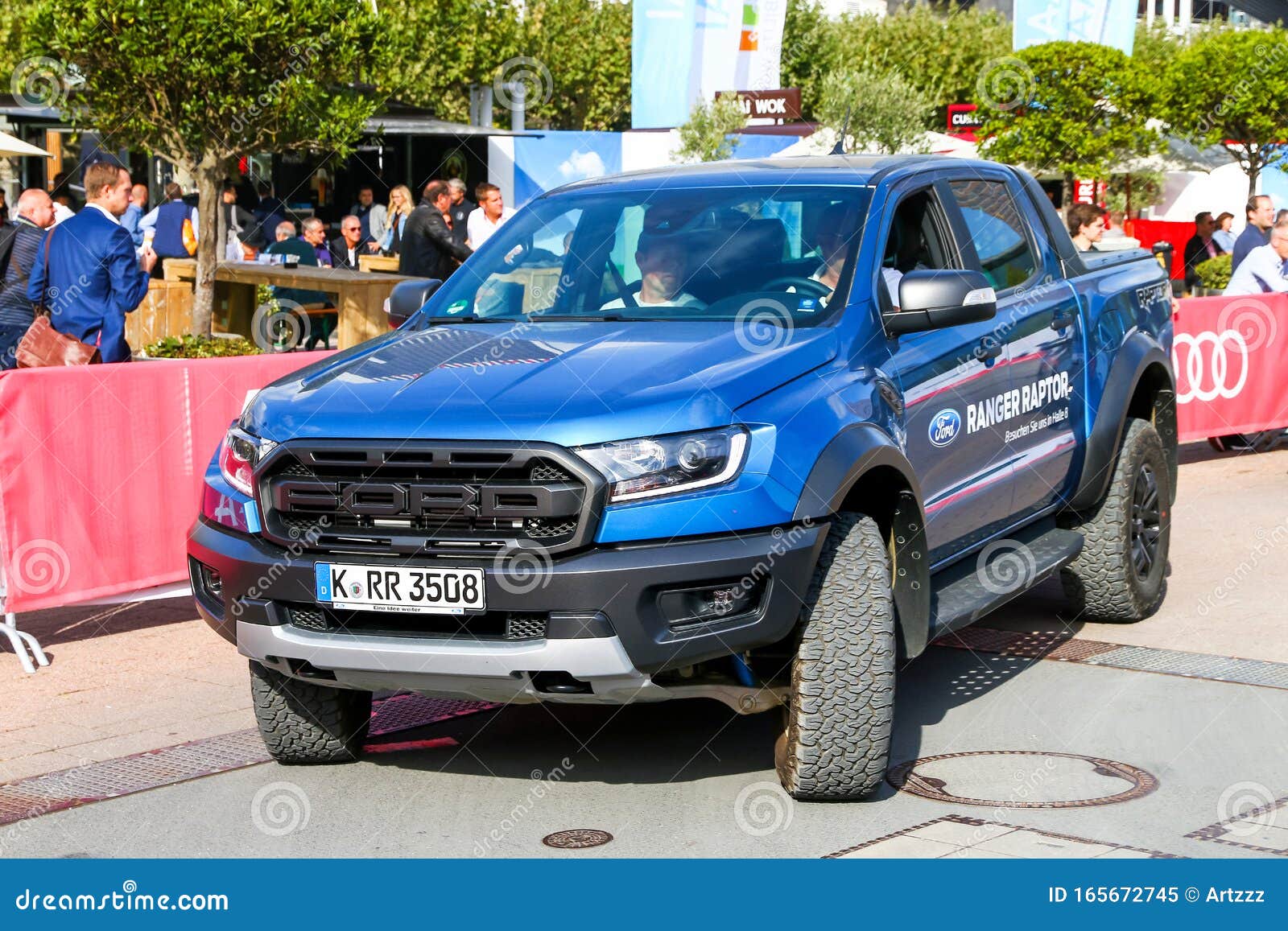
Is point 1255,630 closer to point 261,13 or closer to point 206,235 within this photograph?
point 261,13

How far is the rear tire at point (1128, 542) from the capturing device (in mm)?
7438

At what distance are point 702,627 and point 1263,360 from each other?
976 cm

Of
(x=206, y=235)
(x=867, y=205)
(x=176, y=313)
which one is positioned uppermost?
(x=867, y=205)

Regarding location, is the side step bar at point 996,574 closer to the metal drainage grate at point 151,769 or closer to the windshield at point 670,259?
the windshield at point 670,259

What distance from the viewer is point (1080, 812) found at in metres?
5.11

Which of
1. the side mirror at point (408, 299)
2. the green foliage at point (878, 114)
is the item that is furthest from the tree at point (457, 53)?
the side mirror at point (408, 299)

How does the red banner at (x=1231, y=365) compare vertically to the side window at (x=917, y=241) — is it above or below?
below

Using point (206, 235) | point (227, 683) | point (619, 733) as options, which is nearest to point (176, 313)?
point (206, 235)

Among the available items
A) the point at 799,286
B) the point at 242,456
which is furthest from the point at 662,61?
the point at 242,456

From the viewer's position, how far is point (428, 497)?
4.82m

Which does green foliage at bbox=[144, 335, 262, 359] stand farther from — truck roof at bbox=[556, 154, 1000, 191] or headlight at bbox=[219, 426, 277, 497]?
headlight at bbox=[219, 426, 277, 497]

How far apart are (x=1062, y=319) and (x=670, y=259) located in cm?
196

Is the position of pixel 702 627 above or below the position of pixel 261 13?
below

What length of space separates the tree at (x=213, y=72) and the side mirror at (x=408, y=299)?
7229 mm
